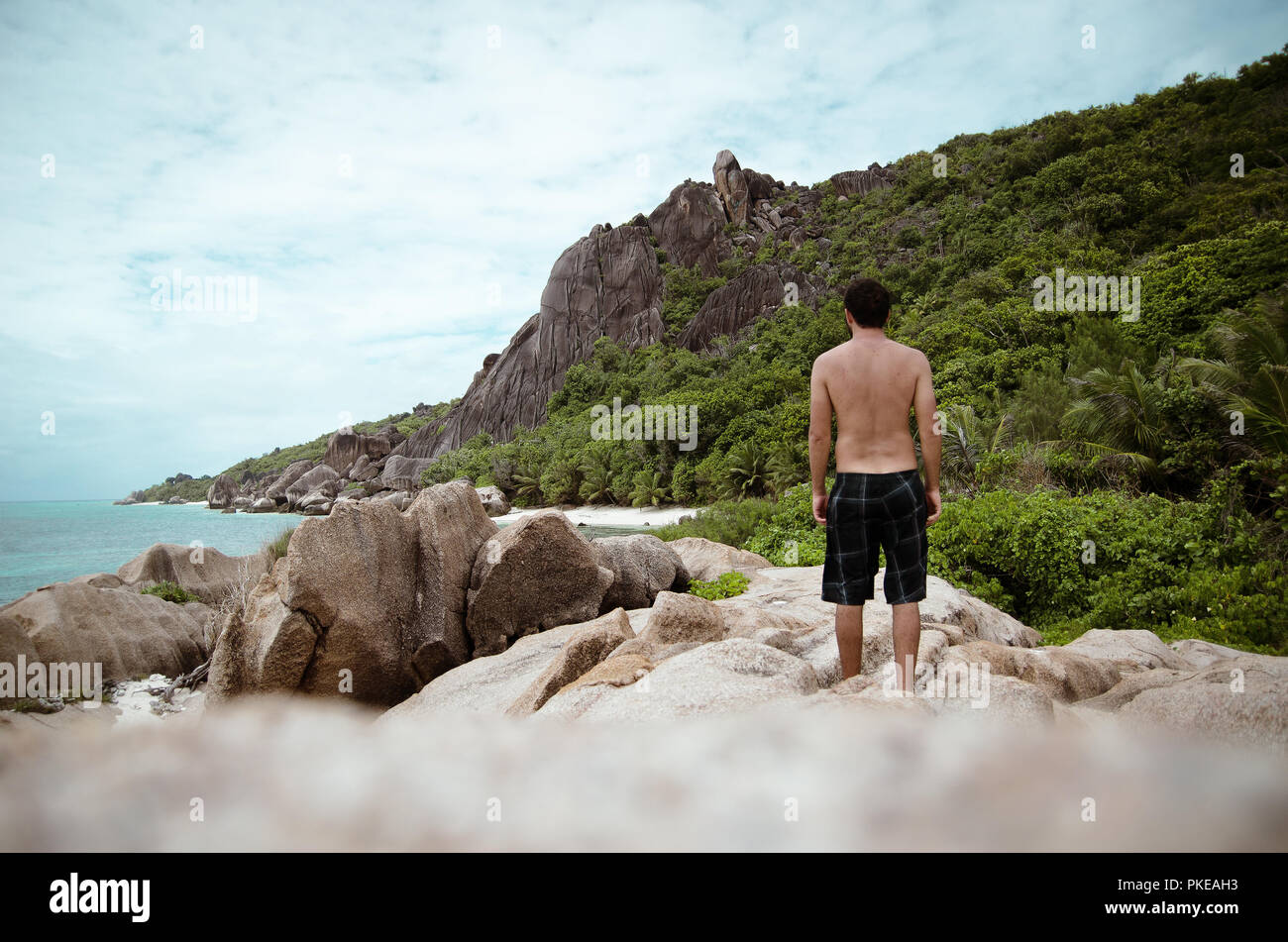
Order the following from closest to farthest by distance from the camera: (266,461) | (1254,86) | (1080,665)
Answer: (1080,665) → (1254,86) → (266,461)

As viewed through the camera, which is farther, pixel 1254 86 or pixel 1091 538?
pixel 1254 86

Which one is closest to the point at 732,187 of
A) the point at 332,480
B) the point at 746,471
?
the point at 332,480

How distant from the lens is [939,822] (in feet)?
6.20

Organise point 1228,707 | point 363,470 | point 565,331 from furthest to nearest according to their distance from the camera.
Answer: point 565,331, point 363,470, point 1228,707

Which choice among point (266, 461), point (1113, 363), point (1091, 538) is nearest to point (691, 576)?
point (1091, 538)

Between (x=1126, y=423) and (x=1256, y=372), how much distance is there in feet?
7.01

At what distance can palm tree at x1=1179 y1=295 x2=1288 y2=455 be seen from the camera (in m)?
9.87

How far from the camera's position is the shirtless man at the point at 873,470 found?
3518 millimetres

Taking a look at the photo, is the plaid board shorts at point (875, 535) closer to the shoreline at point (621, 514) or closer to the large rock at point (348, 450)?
the shoreline at point (621, 514)

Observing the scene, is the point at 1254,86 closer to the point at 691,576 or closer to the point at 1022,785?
the point at 691,576

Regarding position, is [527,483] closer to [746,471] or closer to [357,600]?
[746,471]

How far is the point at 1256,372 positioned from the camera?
35.0 ft

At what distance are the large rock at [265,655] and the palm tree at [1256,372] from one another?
12.8 metres
